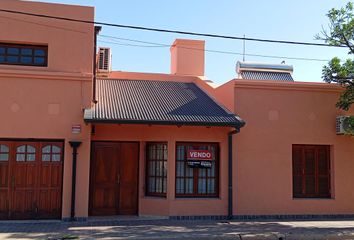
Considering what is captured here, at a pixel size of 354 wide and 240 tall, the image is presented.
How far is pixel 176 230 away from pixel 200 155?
3.08 meters

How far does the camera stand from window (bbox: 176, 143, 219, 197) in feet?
45.3

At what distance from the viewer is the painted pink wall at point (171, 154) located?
1347cm

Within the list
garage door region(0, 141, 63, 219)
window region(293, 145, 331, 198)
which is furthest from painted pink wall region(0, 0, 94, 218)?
window region(293, 145, 331, 198)

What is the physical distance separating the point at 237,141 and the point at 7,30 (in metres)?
7.51

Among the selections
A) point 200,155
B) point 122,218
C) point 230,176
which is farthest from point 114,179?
point 230,176

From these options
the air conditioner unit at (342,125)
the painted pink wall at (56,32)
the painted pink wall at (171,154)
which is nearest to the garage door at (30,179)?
the painted pink wall at (171,154)

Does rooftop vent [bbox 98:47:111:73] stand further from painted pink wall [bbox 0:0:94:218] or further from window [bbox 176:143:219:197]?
window [bbox 176:143:219:197]

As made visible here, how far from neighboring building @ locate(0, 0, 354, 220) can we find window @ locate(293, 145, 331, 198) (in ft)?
0.11

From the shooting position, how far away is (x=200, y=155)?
13.9 m

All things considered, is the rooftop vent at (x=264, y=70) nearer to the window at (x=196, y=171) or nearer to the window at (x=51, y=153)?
the window at (x=196, y=171)

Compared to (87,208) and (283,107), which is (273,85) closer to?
(283,107)

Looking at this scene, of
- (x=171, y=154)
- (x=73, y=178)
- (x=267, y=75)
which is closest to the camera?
(x=73, y=178)

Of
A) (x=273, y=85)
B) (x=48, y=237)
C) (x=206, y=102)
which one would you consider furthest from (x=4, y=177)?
(x=273, y=85)

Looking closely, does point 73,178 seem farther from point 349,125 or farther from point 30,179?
point 349,125
